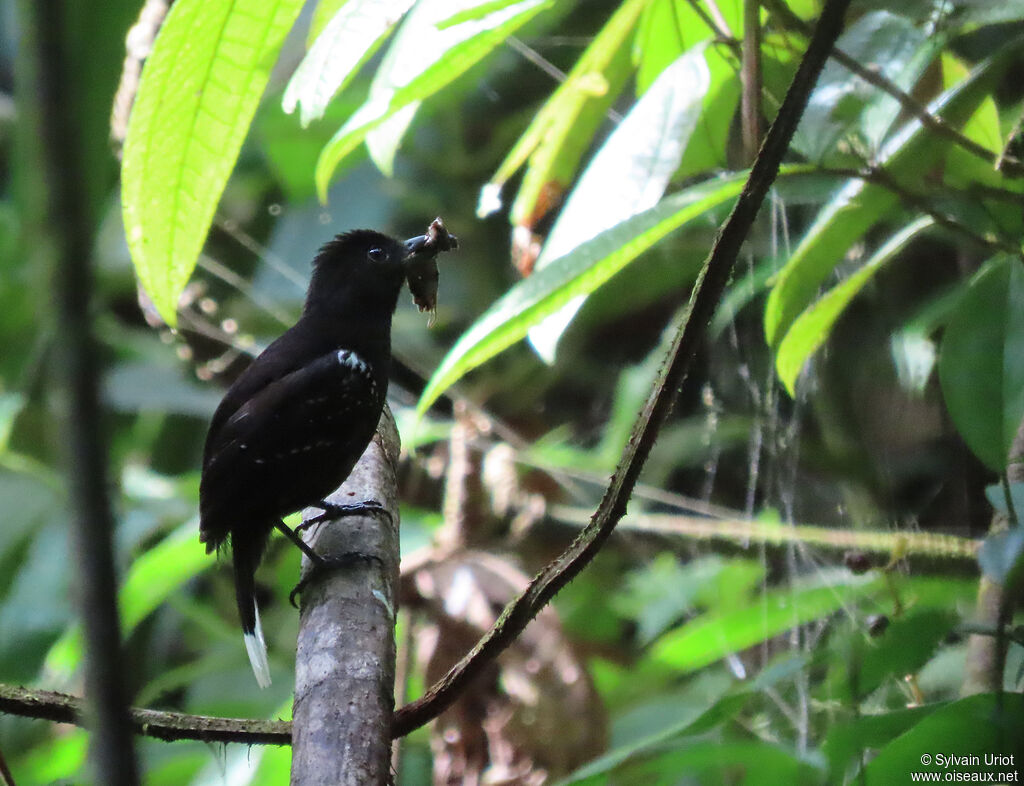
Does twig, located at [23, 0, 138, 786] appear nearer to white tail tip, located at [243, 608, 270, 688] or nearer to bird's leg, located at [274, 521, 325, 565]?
bird's leg, located at [274, 521, 325, 565]

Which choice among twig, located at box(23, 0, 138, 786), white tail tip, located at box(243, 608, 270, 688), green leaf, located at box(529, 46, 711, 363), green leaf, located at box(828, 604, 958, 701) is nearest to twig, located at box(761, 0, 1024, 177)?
green leaf, located at box(529, 46, 711, 363)

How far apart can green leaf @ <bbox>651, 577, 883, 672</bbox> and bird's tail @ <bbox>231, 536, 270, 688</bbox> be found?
51.1 inches

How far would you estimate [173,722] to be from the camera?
1.48 metres

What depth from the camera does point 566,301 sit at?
1.75m

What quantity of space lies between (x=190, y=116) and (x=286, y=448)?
920mm

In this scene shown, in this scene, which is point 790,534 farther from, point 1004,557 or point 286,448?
point 1004,557

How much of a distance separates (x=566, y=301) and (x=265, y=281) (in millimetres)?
3476

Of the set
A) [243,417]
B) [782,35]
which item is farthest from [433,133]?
[782,35]

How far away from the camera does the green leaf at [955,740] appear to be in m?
1.15

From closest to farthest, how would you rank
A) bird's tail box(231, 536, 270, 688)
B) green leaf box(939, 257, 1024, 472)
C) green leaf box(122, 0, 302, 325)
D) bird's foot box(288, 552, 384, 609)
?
green leaf box(939, 257, 1024, 472) → green leaf box(122, 0, 302, 325) → bird's foot box(288, 552, 384, 609) → bird's tail box(231, 536, 270, 688)

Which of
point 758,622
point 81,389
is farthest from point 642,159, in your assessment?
point 81,389

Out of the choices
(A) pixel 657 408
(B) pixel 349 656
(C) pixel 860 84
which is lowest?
(B) pixel 349 656

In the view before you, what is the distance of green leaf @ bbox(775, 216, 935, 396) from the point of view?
2008 mm

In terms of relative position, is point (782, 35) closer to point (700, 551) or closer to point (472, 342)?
point (472, 342)
